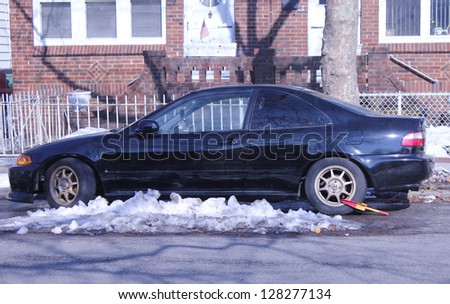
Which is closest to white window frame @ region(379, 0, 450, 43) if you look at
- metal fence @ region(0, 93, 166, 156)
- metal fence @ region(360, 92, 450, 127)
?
metal fence @ region(360, 92, 450, 127)

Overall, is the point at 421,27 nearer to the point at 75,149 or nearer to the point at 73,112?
the point at 73,112

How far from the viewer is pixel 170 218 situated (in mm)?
8367

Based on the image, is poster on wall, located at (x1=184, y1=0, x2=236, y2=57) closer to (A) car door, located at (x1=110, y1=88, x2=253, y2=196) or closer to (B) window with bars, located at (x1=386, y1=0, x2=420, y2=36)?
(B) window with bars, located at (x1=386, y1=0, x2=420, y2=36)

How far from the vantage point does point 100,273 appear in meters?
6.35

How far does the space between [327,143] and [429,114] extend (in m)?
8.12

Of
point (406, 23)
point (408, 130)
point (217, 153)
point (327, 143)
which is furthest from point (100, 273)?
point (406, 23)

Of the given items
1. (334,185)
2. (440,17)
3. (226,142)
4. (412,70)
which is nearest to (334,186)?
(334,185)

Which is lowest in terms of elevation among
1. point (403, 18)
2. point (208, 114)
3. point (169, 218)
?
point (169, 218)

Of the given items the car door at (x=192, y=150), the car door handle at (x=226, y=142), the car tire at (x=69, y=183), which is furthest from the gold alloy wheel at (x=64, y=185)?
the car door handle at (x=226, y=142)

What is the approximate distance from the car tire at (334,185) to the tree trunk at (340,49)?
328 centimetres

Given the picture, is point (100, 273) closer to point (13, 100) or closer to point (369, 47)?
point (13, 100)

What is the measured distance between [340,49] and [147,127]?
4.15 m

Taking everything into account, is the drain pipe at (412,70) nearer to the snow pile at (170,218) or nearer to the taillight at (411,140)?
the taillight at (411,140)

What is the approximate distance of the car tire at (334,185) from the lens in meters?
8.75
